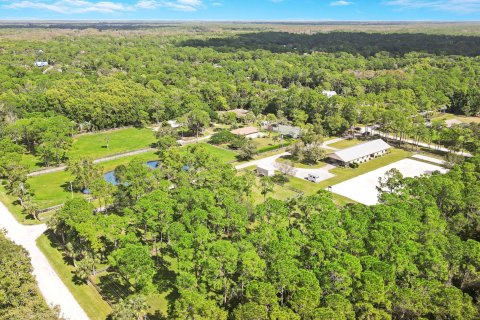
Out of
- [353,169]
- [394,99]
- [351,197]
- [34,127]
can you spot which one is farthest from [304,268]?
[394,99]

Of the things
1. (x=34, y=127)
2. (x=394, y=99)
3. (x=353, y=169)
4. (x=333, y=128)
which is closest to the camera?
(x=353, y=169)

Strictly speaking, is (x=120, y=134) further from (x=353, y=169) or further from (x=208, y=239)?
(x=208, y=239)

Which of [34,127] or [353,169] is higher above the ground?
[34,127]

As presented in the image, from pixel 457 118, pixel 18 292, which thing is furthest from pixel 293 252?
pixel 457 118

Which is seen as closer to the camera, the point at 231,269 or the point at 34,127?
the point at 231,269

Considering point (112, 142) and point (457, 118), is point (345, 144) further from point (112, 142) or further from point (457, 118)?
point (112, 142)

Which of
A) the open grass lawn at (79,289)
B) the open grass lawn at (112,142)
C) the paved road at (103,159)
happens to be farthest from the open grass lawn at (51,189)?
the open grass lawn at (79,289)

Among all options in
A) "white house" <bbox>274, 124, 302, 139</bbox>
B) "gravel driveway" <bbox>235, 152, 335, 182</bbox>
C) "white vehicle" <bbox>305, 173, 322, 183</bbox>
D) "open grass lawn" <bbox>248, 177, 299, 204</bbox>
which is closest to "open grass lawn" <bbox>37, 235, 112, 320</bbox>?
"open grass lawn" <bbox>248, 177, 299, 204</bbox>

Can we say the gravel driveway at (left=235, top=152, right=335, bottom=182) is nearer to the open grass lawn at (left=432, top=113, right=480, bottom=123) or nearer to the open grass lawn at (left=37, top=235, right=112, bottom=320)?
the open grass lawn at (left=37, top=235, right=112, bottom=320)
